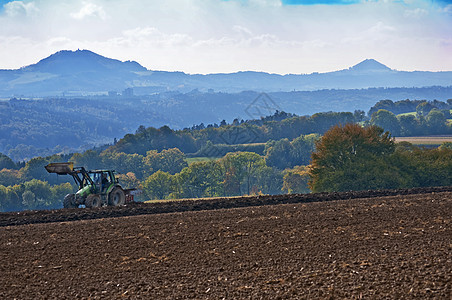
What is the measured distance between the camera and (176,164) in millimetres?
155125

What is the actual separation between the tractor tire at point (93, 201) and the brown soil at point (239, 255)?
5.05m

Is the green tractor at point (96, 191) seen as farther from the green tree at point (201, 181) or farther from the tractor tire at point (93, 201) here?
the green tree at point (201, 181)

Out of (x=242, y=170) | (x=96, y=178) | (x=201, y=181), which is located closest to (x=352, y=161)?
(x=96, y=178)

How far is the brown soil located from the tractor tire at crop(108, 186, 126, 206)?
5875 millimetres

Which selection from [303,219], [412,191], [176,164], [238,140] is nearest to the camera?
[303,219]

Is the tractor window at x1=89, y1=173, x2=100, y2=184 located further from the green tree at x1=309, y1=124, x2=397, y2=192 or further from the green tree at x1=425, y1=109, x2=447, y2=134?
the green tree at x1=425, y1=109, x2=447, y2=134

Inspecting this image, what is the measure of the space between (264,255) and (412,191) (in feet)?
66.9

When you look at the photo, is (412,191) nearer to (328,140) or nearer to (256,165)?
(328,140)

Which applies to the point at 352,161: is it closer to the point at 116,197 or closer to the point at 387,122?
the point at 116,197

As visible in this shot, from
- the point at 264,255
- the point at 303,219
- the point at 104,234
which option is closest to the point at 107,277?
the point at 264,255

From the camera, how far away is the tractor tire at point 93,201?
2928cm

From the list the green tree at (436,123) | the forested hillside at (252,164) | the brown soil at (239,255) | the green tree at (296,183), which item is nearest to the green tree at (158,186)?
the forested hillside at (252,164)

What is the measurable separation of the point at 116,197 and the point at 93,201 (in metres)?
1.69

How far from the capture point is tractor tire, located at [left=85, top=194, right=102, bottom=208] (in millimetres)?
29281
